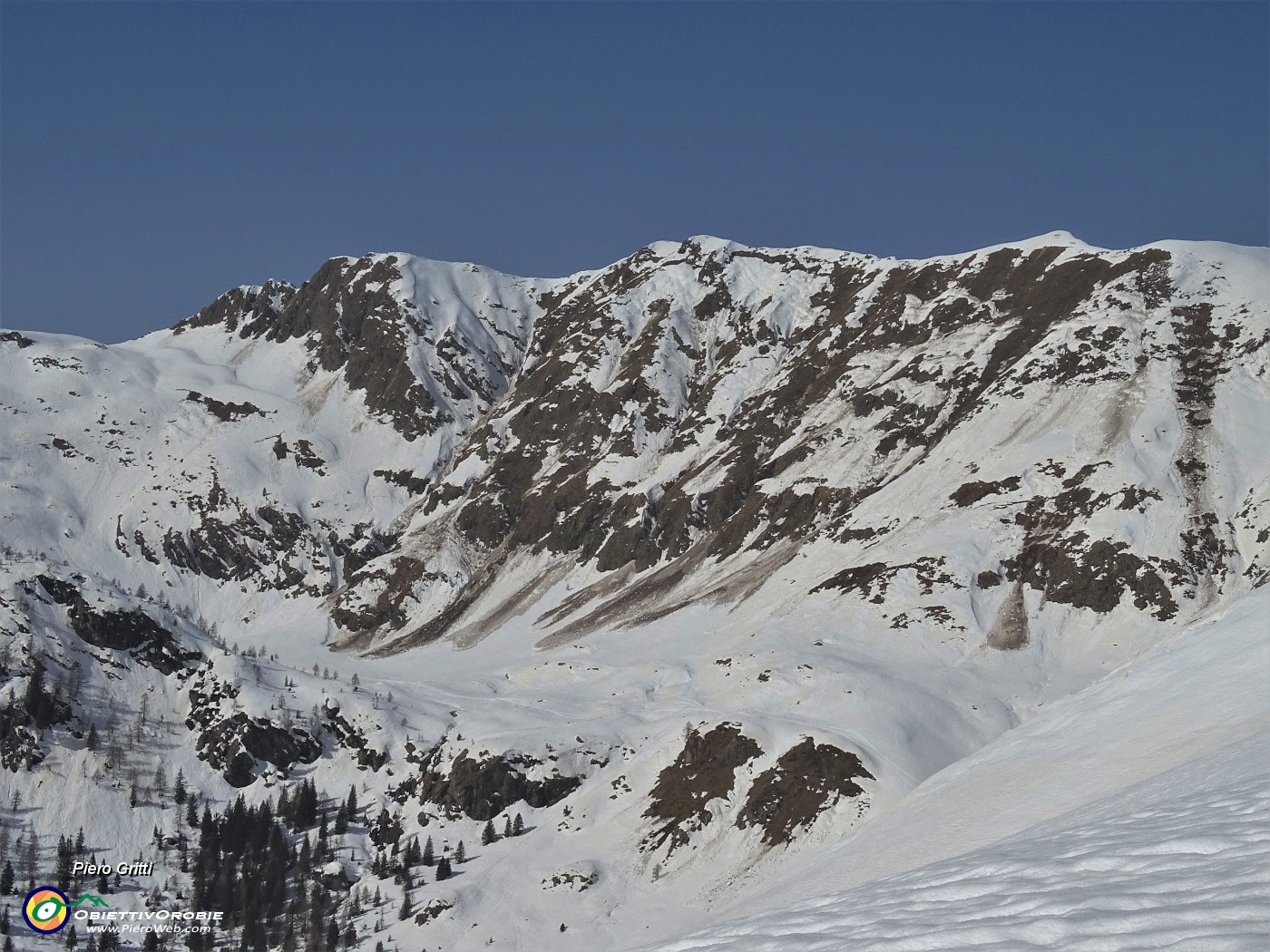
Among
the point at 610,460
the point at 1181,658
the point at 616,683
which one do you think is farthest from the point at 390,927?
the point at 610,460

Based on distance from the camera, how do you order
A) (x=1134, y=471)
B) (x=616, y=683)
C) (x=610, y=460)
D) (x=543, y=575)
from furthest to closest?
(x=610, y=460) < (x=543, y=575) < (x=1134, y=471) < (x=616, y=683)

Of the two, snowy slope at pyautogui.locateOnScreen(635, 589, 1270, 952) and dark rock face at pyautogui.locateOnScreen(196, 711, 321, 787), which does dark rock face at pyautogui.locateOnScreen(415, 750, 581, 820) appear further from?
snowy slope at pyautogui.locateOnScreen(635, 589, 1270, 952)

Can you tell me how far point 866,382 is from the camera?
178 meters

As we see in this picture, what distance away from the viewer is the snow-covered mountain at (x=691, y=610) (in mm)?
85750

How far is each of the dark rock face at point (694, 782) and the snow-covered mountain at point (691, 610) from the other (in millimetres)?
351

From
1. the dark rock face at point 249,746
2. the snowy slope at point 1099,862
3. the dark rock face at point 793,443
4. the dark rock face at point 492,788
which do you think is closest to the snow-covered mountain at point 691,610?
the dark rock face at point 492,788

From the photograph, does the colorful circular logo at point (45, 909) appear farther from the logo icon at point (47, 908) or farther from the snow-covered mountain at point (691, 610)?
the snow-covered mountain at point (691, 610)

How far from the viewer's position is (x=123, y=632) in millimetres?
120000

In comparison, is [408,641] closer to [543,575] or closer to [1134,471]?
[543,575]

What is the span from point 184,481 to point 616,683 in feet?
352

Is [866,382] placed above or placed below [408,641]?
above

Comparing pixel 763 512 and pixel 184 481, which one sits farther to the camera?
pixel 184 481

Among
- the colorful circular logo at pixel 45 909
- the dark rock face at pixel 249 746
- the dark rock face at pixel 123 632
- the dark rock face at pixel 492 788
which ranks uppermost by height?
the dark rock face at pixel 123 632

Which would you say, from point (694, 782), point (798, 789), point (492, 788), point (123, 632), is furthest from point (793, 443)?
point (798, 789)
